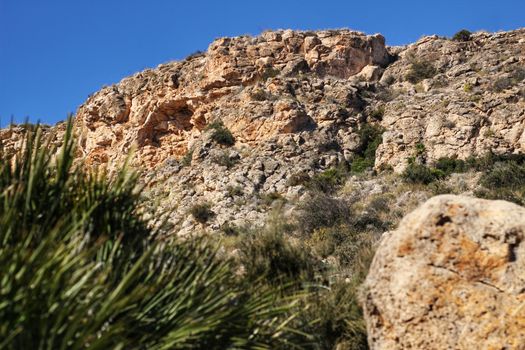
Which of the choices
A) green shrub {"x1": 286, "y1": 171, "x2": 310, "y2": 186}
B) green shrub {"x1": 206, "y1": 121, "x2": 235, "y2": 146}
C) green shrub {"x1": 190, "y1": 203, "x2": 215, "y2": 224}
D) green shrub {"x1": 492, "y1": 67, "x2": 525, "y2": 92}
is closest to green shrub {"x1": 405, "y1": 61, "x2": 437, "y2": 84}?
green shrub {"x1": 492, "y1": 67, "x2": 525, "y2": 92}

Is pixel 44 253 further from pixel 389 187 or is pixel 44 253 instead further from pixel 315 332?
pixel 389 187

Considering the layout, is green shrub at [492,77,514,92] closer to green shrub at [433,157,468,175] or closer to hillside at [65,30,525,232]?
hillside at [65,30,525,232]

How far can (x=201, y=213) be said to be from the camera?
23219 mm

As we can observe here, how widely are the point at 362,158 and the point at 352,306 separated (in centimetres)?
2072

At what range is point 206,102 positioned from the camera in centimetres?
3080

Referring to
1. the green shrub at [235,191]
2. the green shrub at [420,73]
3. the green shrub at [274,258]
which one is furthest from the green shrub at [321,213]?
the green shrub at [420,73]

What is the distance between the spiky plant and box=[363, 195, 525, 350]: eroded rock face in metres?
0.92

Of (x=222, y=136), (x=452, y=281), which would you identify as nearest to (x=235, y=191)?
(x=222, y=136)

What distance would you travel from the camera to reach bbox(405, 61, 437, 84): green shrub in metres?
31.9

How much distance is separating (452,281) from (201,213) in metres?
18.8

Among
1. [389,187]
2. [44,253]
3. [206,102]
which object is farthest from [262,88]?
[44,253]

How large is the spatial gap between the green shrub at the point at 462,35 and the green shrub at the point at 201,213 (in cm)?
2045

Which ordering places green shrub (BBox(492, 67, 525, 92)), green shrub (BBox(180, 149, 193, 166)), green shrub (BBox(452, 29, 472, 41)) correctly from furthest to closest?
green shrub (BBox(452, 29, 472, 41))
green shrub (BBox(180, 149, 193, 166))
green shrub (BBox(492, 67, 525, 92))

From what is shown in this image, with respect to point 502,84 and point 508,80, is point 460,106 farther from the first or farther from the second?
point 508,80
